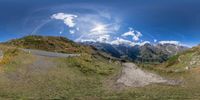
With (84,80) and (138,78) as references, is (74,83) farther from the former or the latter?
(138,78)

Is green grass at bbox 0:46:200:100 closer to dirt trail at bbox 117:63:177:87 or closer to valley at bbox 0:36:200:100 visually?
valley at bbox 0:36:200:100

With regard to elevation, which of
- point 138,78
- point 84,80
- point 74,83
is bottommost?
point 74,83

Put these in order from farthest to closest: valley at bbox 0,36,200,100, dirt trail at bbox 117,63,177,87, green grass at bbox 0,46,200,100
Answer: dirt trail at bbox 117,63,177,87, valley at bbox 0,36,200,100, green grass at bbox 0,46,200,100

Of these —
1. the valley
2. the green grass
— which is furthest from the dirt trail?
the green grass

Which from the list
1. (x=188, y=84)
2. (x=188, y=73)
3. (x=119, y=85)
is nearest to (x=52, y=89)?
(x=119, y=85)

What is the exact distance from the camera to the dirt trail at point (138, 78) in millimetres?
76562

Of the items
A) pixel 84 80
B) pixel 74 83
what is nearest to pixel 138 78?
pixel 84 80

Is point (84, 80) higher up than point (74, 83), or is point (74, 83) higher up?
point (84, 80)

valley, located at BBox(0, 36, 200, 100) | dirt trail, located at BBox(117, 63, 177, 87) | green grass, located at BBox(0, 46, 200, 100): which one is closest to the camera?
green grass, located at BBox(0, 46, 200, 100)

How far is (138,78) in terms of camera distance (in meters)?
82.7

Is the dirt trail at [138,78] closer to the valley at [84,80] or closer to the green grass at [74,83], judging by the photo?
the valley at [84,80]

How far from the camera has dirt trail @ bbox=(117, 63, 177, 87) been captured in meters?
76.6

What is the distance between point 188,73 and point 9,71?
134 ft

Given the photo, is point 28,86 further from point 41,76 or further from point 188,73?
point 188,73
